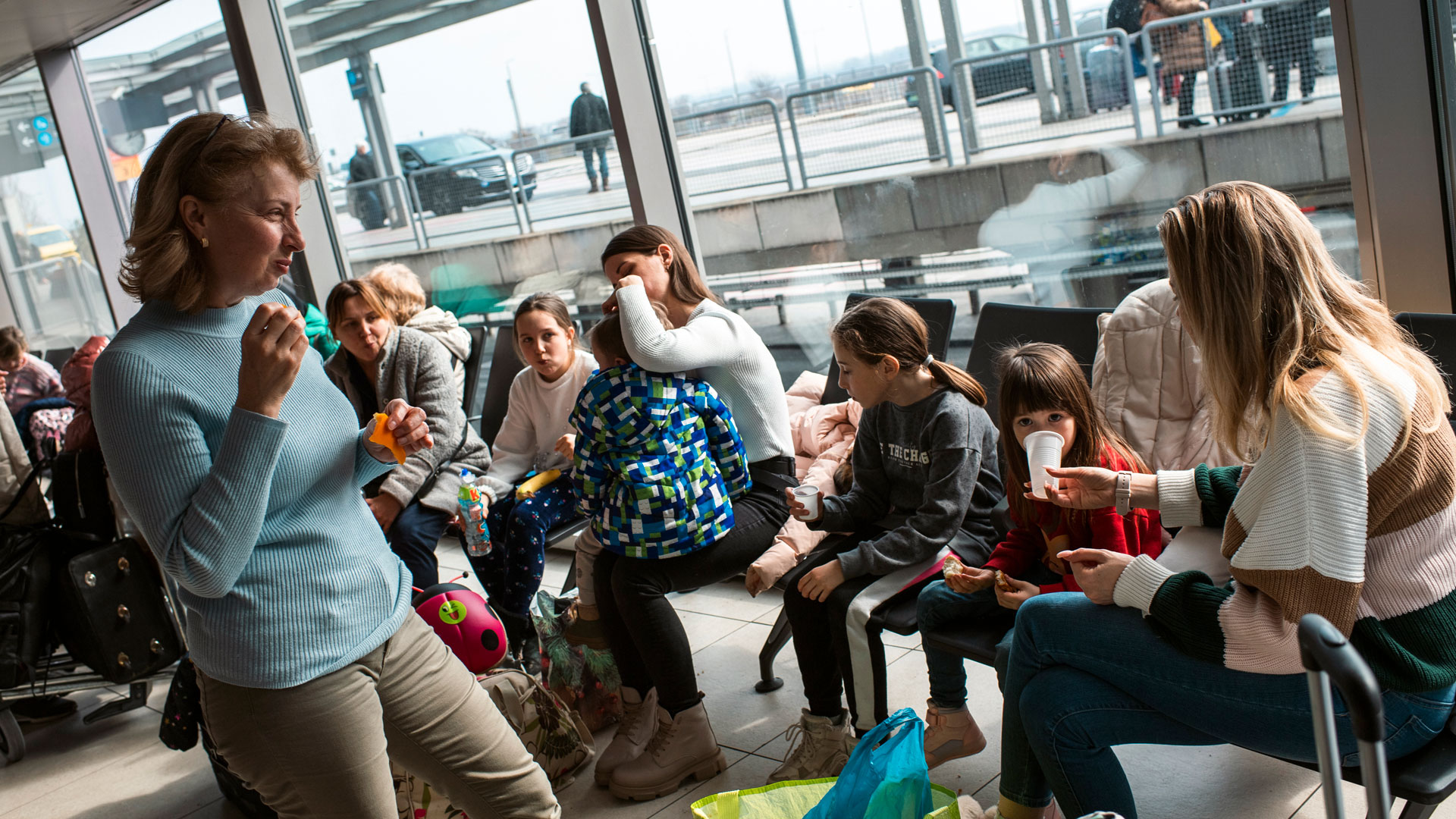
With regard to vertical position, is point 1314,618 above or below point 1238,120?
below

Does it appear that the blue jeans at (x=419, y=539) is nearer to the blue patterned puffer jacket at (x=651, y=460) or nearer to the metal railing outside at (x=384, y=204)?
the blue patterned puffer jacket at (x=651, y=460)

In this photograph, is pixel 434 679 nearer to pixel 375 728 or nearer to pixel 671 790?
pixel 375 728

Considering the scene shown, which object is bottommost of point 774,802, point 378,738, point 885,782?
point 774,802

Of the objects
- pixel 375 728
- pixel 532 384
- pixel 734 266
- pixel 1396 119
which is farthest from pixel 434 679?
pixel 734 266

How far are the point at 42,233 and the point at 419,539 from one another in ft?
22.1

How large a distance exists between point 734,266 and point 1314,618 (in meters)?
3.41

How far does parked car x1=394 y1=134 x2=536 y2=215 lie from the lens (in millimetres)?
4707

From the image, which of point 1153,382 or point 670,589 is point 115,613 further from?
point 1153,382

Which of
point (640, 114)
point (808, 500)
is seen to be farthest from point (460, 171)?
point (808, 500)

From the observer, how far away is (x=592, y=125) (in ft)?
14.0

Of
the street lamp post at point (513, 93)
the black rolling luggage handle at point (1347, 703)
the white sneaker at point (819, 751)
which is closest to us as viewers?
the black rolling luggage handle at point (1347, 703)

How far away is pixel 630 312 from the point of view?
2.41m

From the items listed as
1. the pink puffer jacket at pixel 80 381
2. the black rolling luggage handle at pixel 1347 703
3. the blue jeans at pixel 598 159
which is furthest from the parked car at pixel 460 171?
the black rolling luggage handle at pixel 1347 703

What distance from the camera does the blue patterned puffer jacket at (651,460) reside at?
7.95 feet
